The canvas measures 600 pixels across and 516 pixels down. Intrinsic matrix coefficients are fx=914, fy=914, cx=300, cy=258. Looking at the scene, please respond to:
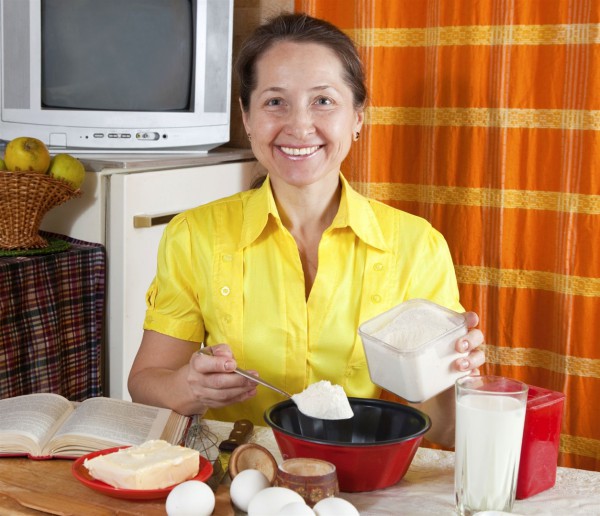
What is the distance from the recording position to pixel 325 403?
1149mm

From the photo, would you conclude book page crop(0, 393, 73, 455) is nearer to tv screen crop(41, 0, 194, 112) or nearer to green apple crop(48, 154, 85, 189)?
green apple crop(48, 154, 85, 189)

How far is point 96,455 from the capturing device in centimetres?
112

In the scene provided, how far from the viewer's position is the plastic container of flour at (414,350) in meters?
1.10

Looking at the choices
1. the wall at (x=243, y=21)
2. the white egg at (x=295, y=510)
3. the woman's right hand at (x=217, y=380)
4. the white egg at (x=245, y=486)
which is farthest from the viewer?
the wall at (x=243, y=21)

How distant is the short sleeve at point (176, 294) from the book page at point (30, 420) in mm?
249

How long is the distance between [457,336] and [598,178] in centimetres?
123

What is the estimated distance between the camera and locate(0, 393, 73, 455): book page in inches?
45.7

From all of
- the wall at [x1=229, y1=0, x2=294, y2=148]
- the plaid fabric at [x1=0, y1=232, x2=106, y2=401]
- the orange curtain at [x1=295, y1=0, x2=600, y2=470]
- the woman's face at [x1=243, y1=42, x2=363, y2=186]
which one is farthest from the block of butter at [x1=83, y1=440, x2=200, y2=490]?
the wall at [x1=229, y1=0, x2=294, y2=148]

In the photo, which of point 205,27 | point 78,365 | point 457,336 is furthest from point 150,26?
point 457,336

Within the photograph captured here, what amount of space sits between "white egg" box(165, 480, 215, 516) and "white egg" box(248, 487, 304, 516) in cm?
6

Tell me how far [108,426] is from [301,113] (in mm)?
607

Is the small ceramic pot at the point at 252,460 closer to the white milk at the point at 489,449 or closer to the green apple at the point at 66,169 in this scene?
the white milk at the point at 489,449

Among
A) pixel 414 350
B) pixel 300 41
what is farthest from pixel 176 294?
pixel 414 350

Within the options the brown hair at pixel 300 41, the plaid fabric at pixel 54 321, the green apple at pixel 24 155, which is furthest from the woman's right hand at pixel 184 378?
the green apple at pixel 24 155
